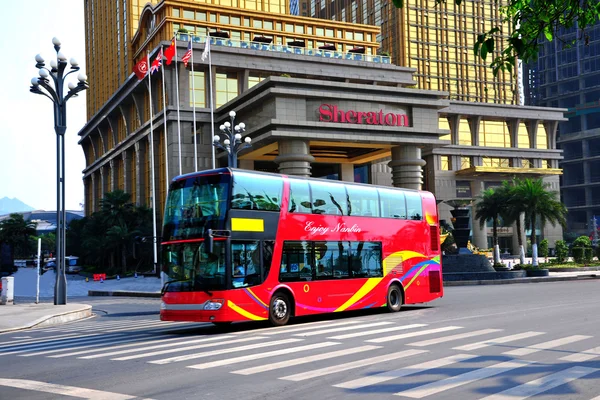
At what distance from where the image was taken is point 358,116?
51.1 metres

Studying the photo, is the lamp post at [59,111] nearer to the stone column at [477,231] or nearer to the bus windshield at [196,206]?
the bus windshield at [196,206]

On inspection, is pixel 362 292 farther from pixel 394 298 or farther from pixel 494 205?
pixel 494 205

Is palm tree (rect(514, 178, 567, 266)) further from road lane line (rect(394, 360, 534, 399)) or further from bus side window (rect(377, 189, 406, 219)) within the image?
road lane line (rect(394, 360, 534, 399))

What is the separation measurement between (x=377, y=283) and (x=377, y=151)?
126 ft

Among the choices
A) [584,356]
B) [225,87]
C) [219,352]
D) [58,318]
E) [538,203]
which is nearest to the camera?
[584,356]

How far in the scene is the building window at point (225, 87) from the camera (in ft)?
204

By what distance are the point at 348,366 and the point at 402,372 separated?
3.13ft

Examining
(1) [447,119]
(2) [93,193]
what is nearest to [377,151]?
(1) [447,119]

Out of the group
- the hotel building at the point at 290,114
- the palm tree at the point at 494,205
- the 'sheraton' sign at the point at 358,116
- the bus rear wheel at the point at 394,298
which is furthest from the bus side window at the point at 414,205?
the palm tree at the point at 494,205

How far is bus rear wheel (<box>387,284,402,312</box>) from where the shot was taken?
70.6 ft

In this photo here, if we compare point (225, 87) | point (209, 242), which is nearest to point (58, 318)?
point (209, 242)

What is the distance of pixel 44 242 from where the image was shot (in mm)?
174625

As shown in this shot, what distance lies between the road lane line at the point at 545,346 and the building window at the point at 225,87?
2007 inches

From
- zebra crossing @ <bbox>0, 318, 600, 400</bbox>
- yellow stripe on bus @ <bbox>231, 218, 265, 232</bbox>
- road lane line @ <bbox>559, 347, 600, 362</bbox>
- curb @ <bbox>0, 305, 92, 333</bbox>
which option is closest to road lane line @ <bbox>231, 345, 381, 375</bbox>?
zebra crossing @ <bbox>0, 318, 600, 400</bbox>
